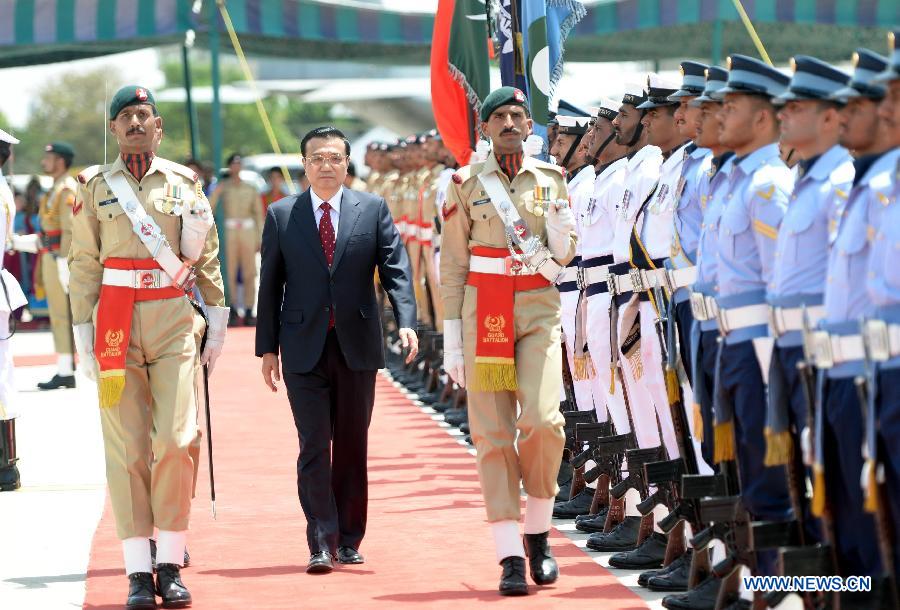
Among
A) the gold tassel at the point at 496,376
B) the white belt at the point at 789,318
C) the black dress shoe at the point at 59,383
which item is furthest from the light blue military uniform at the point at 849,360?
the black dress shoe at the point at 59,383

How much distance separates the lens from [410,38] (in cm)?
2683

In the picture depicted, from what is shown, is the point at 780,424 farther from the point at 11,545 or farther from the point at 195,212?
the point at 11,545

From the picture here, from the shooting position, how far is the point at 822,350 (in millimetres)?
5934

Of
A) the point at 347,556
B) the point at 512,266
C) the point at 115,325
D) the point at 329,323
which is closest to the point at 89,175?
the point at 115,325

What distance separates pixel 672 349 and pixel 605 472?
1.90m

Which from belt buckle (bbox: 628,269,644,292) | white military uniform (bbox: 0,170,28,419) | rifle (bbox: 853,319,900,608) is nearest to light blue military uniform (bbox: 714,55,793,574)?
rifle (bbox: 853,319,900,608)

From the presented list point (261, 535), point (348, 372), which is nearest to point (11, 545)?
point (261, 535)

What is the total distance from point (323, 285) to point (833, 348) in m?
3.33

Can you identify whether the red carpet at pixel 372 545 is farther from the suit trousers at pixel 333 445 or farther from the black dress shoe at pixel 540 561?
the suit trousers at pixel 333 445

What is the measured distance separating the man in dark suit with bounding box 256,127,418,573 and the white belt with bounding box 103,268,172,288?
31.5 inches

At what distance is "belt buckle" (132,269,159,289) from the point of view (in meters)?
7.97

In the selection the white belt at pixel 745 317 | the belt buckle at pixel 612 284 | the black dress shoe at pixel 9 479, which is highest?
the belt buckle at pixel 612 284

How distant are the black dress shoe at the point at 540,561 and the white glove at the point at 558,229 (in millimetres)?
1251

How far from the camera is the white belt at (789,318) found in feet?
20.4
